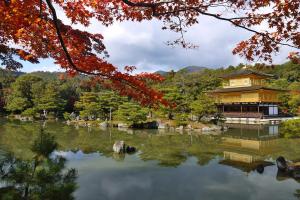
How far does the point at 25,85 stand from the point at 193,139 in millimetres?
28023

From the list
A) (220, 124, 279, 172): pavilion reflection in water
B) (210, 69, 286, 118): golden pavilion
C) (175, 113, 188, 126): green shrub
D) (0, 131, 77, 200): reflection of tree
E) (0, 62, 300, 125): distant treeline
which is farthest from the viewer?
(210, 69, 286, 118): golden pavilion

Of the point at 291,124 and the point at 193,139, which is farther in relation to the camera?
the point at 193,139

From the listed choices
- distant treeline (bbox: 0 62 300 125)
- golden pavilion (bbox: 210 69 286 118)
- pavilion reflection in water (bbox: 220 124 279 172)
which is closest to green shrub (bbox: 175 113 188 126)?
distant treeline (bbox: 0 62 300 125)

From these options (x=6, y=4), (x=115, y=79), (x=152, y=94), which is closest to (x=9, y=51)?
(x=6, y=4)

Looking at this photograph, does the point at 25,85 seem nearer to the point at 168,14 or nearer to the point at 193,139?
the point at 193,139

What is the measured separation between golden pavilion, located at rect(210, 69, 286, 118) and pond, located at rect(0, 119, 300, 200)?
12503mm

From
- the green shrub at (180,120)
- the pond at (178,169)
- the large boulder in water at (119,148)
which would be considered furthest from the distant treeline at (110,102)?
the large boulder in water at (119,148)

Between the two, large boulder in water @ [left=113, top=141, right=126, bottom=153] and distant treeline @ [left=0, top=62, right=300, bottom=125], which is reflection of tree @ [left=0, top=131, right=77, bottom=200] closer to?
large boulder in water @ [left=113, top=141, right=126, bottom=153]

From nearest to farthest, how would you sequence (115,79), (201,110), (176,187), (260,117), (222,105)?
1. (115,79)
2. (176,187)
3. (201,110)
4. (260,117)
5. (222,105)

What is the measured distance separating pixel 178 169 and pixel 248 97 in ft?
69.2

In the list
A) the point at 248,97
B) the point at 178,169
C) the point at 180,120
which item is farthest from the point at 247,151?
the point at 248,97

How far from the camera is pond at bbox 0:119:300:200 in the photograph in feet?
25.5

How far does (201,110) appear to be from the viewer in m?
24.0

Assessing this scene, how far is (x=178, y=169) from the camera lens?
10.3 meters
